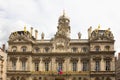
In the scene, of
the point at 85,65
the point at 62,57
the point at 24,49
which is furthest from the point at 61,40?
the point at 24,49

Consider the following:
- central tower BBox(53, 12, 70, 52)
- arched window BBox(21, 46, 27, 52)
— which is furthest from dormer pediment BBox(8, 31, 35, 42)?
central tower BBox(53, 12, 70, 52)

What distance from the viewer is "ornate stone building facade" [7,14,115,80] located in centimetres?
7425

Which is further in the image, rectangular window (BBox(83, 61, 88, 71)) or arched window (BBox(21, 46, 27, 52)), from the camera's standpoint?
arched window (BBox(21, 46, 27, 52))

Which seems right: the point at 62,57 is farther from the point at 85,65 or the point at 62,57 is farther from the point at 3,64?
the point at 3,64

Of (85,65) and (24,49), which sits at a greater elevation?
(24,49)

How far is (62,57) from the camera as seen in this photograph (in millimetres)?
75938

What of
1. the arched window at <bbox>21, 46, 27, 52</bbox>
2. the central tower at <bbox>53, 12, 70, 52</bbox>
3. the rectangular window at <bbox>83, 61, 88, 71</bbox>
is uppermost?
the central tower at <bbox>53, 12, 70, 52</bbox>

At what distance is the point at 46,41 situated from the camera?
257 feet

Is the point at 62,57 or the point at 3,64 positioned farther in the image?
the point at 3,64

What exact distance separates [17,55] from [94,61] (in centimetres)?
2070

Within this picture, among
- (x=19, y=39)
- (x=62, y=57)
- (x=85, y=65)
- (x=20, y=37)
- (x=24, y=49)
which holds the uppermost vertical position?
(x=20, y=37)

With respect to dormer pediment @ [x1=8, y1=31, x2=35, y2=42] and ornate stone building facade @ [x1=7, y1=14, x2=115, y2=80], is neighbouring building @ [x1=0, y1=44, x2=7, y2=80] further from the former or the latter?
dormer pediment @ [x1=8, y1=31, x2=35, y2=42]

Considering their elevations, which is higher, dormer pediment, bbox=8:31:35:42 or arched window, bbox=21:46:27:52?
dormer pediment, bbox=8:31:35:42

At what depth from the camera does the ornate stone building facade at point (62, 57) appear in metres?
74.2
